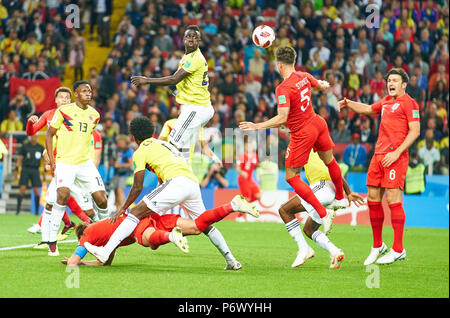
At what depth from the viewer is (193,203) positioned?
353 inches

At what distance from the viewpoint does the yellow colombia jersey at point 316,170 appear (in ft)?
33.6

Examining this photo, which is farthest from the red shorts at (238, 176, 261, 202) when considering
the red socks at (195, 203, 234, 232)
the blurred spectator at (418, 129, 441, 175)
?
the red socks at (195, 203, 234, 232)

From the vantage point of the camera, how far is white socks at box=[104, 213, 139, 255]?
858 centimetres

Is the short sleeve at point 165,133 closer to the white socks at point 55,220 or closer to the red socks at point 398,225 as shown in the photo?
the white socks at point 55,220

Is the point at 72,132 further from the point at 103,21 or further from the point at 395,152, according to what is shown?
the point at 103,21

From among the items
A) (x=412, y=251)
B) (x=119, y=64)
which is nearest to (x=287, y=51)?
(x=412, y=251)

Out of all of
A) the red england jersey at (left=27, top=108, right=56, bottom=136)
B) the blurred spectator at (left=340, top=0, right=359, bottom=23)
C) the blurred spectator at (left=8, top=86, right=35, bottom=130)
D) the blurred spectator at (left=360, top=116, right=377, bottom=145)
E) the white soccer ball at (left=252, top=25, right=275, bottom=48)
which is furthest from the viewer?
the blurred spectator at (left=340, top=0, right=359, bottom=23)

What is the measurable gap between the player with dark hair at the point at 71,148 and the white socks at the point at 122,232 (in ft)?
6.08

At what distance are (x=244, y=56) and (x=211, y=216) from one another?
14684mm

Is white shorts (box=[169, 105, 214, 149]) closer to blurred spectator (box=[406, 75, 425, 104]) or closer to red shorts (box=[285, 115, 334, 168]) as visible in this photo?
red shorts (box=[285, 115, 334, 168])

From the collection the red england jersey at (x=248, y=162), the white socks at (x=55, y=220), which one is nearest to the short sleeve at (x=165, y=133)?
the white socks at (x=55, y=220)

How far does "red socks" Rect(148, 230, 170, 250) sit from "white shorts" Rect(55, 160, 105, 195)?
2.18 m

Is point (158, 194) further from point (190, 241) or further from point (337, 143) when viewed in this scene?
→ point (337, 143)

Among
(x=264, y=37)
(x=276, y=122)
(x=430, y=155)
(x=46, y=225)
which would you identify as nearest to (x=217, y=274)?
(x=276, y=122)
